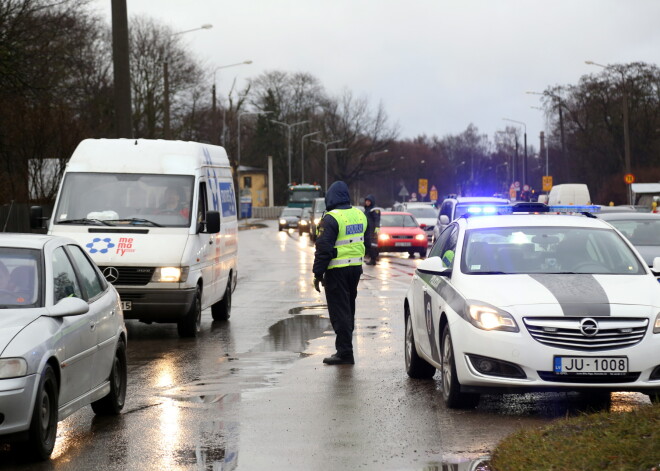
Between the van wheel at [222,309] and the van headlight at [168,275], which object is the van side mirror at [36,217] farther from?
the van wheel at [222,309]

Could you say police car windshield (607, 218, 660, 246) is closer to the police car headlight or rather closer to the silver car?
the police car headlight

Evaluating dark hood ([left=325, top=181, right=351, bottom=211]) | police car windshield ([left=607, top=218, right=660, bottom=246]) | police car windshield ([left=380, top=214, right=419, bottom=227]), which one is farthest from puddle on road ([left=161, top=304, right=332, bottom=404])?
police car windshield ([left=380, top=214, right=419, bottom=227])

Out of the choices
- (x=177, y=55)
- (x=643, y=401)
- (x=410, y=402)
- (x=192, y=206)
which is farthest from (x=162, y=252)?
(x=177, y=55)

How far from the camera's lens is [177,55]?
8212cm

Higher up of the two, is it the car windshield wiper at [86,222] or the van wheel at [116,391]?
the car windshield wiper at [86,222]

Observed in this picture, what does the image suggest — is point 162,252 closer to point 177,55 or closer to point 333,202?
point 333,202

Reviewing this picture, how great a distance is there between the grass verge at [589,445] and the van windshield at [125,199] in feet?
28.5

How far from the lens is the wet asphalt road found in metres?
7.46

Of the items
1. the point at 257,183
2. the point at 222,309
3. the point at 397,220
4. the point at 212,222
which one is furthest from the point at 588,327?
the point at 257,183

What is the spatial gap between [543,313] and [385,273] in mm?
21184

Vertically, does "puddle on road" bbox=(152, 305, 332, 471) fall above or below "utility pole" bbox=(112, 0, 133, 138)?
below

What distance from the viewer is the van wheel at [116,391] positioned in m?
9.20

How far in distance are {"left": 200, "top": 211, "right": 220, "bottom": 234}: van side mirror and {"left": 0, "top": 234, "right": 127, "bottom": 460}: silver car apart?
19.0 ft

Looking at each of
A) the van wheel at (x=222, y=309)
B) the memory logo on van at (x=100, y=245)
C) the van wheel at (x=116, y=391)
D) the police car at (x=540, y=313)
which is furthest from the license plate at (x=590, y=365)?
the van wheel at (x=222, y=309)
